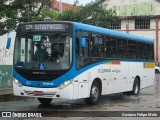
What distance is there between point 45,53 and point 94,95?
279 centimetres

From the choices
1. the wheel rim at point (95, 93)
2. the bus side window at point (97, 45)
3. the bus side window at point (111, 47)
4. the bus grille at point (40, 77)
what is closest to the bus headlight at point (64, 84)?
the bus grille at point (40, 77)

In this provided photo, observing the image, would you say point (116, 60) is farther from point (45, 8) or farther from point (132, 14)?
point (132, 14)

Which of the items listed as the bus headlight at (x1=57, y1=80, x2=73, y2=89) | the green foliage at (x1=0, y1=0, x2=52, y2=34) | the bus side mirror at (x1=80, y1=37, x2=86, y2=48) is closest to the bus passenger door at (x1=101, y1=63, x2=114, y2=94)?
the bus side mirror at (x1=80, y1=37, x2=86, y2=48)

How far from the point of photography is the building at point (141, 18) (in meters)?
64.6

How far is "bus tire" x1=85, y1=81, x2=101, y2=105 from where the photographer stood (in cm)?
1446

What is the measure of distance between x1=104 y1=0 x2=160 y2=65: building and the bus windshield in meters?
52.0

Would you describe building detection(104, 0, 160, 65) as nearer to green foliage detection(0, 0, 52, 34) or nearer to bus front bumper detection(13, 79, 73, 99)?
green foliage detection(0, 0, 52, 34)

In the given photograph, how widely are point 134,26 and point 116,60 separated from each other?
50.0m

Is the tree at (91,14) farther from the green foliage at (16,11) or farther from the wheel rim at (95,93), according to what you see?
the wheel rim at (95,93)

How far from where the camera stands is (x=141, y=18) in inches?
2564

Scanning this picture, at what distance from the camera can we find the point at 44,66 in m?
12.9

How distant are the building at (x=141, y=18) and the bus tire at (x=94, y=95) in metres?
49.9

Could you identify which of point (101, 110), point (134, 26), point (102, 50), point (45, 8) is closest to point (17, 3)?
point (45, 8)

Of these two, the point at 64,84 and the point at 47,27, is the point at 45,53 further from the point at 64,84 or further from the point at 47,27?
the point at 64,84
